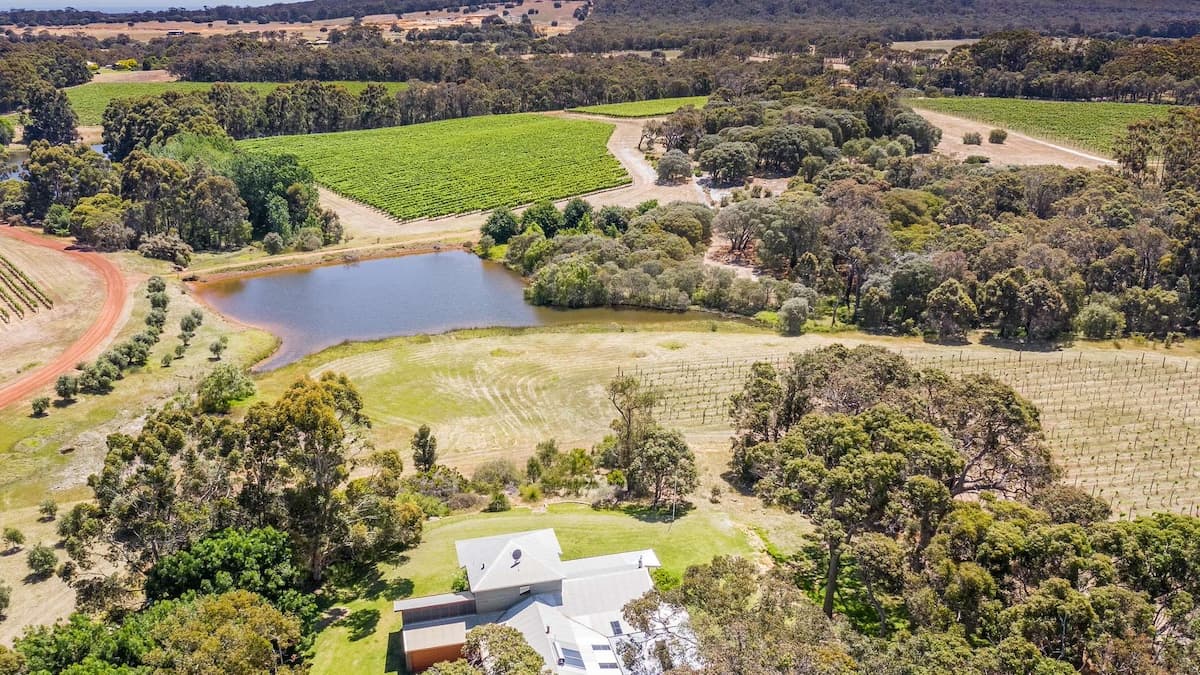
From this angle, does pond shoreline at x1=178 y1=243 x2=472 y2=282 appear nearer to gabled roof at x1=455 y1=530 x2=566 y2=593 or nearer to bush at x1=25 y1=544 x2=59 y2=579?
bush at x1=25 y1=544 x2=59 y2=579

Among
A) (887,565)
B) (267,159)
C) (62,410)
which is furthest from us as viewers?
(267,159)

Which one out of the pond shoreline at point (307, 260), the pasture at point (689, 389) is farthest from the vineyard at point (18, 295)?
the pasture at point (689, 389)

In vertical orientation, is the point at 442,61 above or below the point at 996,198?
above

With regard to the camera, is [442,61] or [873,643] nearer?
[873,643]

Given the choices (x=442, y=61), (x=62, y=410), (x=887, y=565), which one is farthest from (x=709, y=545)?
(x=442, y=61)

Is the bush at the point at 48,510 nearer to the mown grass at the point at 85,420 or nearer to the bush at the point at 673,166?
the mown grass at the point at 85,420

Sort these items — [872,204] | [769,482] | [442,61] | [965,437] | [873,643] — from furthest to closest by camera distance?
1. [442,61]
2. [872,204]
3. [965,437]
4. [769,482]
5. [873,643]

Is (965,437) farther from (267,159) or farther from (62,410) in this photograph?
(267,159)
